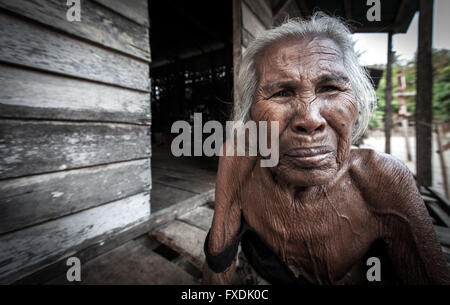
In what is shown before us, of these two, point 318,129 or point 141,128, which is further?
point 141,128

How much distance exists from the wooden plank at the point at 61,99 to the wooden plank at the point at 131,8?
0.55 metres

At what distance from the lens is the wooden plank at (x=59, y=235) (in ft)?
3.18

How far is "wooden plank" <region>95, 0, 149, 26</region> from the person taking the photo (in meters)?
1.27

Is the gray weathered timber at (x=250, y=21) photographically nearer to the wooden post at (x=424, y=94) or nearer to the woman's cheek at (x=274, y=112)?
the woman's cheek at (x=274, y=112)

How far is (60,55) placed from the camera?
3.49 feet

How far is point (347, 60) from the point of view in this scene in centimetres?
87

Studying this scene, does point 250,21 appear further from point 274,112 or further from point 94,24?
point 274,112

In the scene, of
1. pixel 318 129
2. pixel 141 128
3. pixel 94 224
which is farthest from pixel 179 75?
pixel 318 129

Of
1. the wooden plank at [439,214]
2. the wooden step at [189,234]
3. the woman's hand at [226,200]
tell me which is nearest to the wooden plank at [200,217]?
the wooden step at [189,234]

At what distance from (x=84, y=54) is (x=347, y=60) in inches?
59.9

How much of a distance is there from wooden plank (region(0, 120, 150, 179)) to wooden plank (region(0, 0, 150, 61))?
21.9 inches

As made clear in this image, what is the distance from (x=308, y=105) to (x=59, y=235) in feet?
5.23

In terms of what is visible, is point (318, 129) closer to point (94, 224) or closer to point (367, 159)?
point (367, 159)

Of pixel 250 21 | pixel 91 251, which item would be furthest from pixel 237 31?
pixel 91 251
